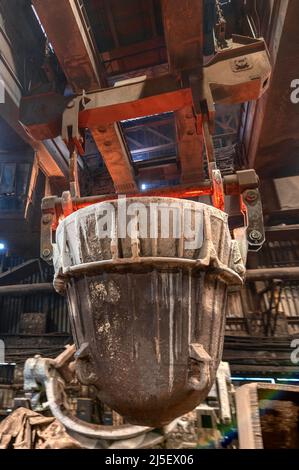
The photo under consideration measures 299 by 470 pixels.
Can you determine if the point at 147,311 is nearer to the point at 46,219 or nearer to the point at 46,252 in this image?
the point at 46,252

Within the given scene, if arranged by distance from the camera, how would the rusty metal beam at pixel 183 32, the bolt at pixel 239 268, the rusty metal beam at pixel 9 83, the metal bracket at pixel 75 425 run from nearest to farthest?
the bolt at pixel 239 268 → the rusty metal beam at pixel 183 32 → the metal bracket at pixel 75 425 → the rusty metal beam at pixel 9 83

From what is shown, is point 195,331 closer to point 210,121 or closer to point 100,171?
point 210,121

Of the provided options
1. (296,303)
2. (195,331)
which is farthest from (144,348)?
(296,303)

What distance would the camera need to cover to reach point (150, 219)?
1.36 metres

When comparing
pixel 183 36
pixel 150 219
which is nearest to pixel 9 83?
pixel 183 36

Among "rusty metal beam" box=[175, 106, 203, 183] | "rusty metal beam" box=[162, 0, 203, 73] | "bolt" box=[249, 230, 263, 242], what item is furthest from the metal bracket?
"rusty metal beam" box=[162, 0, 203, 73]

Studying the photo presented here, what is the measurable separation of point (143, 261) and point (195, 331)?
0.42 m

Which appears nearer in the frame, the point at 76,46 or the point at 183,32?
the point at 183,32

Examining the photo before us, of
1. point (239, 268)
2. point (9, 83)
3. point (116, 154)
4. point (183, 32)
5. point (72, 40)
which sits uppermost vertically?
point (9, 83)

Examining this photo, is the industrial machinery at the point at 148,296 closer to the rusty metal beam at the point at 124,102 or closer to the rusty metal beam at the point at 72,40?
the rusty metal beam at the point at 124,102

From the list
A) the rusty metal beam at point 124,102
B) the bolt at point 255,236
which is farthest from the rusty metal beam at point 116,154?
the bolt at point 255,236

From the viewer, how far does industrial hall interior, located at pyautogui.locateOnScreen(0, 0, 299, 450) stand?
52.6 inches

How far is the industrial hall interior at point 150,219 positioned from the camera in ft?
4.38

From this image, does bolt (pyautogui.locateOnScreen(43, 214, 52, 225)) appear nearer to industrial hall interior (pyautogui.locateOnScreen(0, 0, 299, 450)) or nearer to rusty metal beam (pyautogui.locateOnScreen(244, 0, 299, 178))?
industrial hall interior (pyautogui.locateOnScreen(0, 0, 299, 450))
